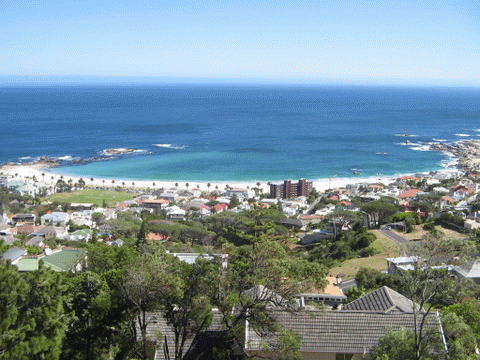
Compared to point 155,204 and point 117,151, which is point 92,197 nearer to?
point 155,204

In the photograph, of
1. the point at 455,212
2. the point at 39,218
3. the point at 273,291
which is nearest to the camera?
the point at 273,291

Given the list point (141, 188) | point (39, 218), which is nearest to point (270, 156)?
point (141, 188)

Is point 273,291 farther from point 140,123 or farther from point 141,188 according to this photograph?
point 140,123

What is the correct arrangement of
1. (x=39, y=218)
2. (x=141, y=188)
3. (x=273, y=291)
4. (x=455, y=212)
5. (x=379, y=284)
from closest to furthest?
(x=273, y=291) < (x=379, y=284) < (x=455, y=212) < (x=39, y=218) < (x=141, y=188)

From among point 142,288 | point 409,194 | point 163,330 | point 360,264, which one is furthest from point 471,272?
point 409,194

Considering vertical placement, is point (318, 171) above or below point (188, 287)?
below

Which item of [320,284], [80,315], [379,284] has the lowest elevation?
[379,284]

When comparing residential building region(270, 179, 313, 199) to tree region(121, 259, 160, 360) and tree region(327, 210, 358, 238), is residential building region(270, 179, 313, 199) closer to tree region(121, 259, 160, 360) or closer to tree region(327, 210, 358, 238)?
tree region(327, 210, 358, 238)
